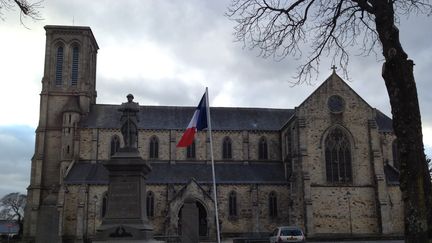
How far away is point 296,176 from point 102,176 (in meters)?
18.4

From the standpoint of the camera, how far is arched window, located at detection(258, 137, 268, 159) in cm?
5350

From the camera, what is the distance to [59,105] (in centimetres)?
5338

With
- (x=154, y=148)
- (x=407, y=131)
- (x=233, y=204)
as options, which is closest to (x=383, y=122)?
(x=233, y=204)

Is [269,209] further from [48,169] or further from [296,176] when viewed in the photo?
[48,169]

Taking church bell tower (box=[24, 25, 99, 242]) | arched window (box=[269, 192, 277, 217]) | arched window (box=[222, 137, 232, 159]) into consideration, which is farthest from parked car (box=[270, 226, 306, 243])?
church bell tower (box=[24, 25, 99, 242])

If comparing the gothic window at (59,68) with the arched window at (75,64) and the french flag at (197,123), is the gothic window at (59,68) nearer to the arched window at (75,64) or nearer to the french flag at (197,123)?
the arched window at (75,64)

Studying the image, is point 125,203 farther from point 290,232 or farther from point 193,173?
point 193,173

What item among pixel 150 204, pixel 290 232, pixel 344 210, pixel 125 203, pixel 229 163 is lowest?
pixel 290 232

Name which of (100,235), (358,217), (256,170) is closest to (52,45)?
(256,170)

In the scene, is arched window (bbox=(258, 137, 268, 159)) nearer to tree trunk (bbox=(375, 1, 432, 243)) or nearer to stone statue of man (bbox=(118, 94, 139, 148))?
stone statue of man (bbox=(118, 94, 139, 148))

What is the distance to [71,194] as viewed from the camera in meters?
46.6

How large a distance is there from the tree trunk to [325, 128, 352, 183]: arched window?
36570 millimetres

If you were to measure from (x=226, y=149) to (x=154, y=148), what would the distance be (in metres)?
7.63

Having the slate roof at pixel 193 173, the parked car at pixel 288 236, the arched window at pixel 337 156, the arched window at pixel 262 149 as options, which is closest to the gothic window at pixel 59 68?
the slate roof at pixel 193 173
